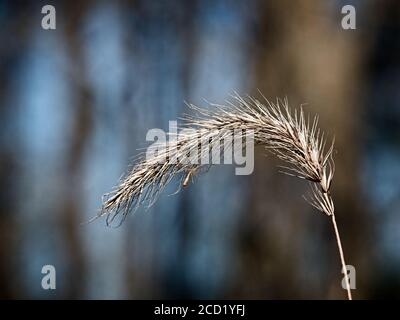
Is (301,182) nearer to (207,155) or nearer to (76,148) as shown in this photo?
(76,148)

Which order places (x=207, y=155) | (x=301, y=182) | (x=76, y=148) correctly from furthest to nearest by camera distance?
(x=76, y=148), (x=301, y=182), (x=207, y=155)

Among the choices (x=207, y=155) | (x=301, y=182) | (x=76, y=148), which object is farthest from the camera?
(x=76, y=148)

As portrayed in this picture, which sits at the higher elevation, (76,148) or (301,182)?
(76,148)

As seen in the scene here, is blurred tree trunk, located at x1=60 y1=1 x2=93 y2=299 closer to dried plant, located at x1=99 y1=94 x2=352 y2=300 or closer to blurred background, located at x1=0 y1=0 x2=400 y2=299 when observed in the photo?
blurred background, located at x1=0 y1=0 x2=400 y2=299

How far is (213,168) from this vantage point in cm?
351

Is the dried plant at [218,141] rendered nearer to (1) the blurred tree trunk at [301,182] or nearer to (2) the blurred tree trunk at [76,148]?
(1) the blurred tree trunk at [301,182]

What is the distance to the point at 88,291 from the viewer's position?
3525 mm

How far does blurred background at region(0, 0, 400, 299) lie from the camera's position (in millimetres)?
3379

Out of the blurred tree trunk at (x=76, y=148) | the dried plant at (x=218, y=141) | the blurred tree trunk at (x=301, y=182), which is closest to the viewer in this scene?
the dried plant at (x=218, y=141)

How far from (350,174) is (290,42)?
810 mm

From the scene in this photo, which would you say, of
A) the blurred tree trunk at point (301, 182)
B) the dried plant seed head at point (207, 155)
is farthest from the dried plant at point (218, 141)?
the blurred tree trunk at point (301, 182)

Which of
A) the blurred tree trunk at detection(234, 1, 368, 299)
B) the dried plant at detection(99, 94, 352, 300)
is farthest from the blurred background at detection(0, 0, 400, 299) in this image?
the dried plant at detection(99, 94, 352, 300)

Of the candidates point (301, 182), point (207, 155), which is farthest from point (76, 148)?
point (207, 155)

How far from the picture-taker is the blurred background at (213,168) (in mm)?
3379
